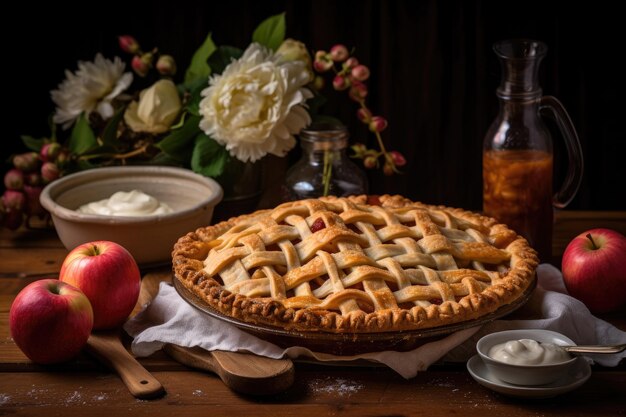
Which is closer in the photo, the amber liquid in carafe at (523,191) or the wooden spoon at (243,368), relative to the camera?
the wooden spoon at (243,368)

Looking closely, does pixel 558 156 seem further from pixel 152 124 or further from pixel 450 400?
pixel 450 400

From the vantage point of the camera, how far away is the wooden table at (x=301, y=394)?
1375mm

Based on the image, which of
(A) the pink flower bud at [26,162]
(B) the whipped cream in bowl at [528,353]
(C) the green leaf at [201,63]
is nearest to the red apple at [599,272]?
(B) the whipped cream in bowl at [528,353]

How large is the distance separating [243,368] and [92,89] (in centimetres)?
115

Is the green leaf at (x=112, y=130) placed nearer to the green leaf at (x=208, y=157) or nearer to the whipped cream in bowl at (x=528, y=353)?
the green leaf at (x=208, y=157)

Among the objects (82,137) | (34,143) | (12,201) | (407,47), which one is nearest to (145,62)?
(82,137)

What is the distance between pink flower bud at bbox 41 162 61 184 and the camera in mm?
2215

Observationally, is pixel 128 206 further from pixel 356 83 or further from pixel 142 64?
pixel 356 83

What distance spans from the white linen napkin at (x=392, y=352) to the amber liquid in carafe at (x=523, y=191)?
0.75 feet

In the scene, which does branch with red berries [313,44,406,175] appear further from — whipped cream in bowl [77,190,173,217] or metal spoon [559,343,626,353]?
metal spoon [559,343,626,353]

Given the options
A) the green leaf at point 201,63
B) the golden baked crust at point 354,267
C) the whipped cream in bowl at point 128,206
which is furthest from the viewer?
the green leaf at point 201,63

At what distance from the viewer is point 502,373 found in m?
1.38

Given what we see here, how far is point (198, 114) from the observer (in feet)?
7.40

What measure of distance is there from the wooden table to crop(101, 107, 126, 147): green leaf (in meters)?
0.80
